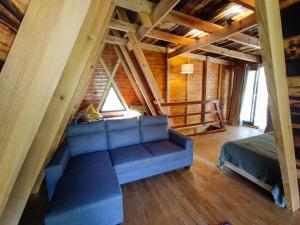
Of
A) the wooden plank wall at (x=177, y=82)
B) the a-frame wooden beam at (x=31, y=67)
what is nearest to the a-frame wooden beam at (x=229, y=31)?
the wooden plank wall at (x=177, y=82)

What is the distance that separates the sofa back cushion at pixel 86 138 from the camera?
243 centimetres

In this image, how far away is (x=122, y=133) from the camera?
9.05 ft

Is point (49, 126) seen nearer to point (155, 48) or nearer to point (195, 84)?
point (155, 48)

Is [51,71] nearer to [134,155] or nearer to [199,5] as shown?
[134,155]

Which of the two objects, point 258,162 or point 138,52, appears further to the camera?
point 138,52

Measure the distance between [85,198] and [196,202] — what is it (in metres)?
1.35

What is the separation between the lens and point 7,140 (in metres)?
0.53

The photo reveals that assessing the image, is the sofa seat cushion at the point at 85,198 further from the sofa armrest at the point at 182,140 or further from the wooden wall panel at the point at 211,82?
the wooden wall panel at the point at 211,82

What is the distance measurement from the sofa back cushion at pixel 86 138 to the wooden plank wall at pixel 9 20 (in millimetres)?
2191

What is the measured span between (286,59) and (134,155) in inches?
81.5

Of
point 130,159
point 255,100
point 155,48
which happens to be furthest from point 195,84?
point 130,159

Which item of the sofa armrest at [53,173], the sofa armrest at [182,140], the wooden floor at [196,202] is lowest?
the wooden floor at [196,202]

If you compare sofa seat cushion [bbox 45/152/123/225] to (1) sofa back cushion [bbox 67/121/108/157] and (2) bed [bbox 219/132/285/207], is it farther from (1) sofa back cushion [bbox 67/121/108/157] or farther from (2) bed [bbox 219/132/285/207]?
(2) bed [bbox 219/132/285/207]

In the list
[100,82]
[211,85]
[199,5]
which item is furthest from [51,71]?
[211,85]
